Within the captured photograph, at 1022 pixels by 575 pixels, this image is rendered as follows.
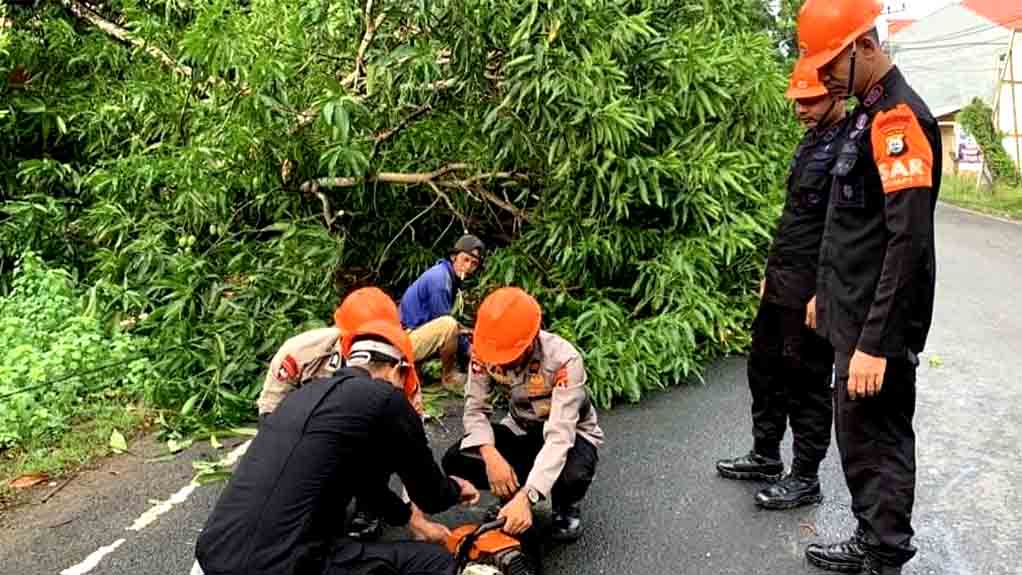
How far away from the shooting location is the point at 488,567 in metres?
2.83

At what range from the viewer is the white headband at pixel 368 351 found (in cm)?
275

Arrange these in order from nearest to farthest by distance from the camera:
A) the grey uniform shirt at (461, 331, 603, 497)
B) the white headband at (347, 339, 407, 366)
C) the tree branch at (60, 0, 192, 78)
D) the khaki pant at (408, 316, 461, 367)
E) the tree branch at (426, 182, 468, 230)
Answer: the white headband at (347, 339, 407, 366) → the grey uniform shirt at (461, 331, 603, 497) → the khaki pant at (408, 316, 461, 367) → the tree branch at (426, 182, 468, 230) → the tree branch at (60, 0, 192, 78)

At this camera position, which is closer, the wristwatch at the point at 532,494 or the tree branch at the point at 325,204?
the wristwatch at the point at 532,494

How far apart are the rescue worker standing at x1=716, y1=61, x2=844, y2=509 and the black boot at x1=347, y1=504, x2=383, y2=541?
5.51 ft

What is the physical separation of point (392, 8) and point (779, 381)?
3237mm

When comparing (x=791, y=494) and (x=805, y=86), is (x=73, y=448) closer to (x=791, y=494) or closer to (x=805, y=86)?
(x=791, y=494)

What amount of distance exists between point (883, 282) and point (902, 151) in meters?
0.41

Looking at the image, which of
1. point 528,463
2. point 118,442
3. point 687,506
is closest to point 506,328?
point 528,463

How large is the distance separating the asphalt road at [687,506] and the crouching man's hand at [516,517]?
37cm

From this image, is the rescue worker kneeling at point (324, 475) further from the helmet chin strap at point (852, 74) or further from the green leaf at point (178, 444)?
the green leaf at point (178, 444)

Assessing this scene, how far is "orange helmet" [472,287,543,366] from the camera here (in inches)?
130

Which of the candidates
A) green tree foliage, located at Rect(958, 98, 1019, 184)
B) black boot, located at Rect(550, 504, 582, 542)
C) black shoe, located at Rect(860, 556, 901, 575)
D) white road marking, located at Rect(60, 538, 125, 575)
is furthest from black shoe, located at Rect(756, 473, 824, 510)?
green tree foliage, located at Rect(958, 98, 1019, 184)

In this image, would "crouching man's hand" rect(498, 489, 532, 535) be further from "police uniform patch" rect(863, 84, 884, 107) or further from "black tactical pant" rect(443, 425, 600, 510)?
"police uniform patch" rect(863, 84, 884, 107)

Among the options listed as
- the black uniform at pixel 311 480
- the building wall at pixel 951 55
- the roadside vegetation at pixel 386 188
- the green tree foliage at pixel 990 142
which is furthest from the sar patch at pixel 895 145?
the building wall at pixel 951 55
